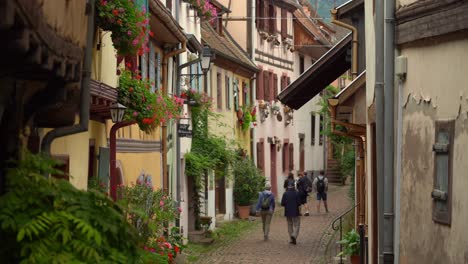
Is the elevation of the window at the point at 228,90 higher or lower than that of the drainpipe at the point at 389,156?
higher

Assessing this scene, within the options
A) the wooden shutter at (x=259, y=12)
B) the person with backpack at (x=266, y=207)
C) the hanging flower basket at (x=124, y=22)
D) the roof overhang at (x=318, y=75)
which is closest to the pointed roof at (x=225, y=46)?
the wooden shutter at (x=259, y=12)

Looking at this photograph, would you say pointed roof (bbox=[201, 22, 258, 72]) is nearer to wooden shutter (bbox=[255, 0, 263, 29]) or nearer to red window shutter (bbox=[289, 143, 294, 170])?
wooden shutter (bbox=[255, 0, 263, 29])

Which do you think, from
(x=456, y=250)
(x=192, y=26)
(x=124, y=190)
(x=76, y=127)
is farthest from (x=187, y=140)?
(x=456, y=250)

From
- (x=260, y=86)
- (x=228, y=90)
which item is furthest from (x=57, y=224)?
(x=260, y=86)

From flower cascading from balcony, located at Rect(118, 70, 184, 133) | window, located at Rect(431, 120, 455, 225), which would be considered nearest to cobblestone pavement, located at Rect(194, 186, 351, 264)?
flower cascading from balcony, located at Rect(118, 70, 184, 133)

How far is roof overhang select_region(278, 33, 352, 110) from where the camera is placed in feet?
72.0

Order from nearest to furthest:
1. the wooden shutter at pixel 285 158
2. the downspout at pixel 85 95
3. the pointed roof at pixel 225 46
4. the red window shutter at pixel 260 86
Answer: the downspout at pixel 85 95 → the pointed roof at pixel 225 46 → the red window shutter at pixel 260 86 → the wooden shutter at pixel 285 158

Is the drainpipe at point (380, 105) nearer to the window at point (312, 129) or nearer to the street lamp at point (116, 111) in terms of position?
the street lamp at point (116, 111)

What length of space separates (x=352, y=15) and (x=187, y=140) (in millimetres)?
9261

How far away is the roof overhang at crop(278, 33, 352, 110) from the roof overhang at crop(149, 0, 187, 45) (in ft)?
7.55

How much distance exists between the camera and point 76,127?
1214 centimetres

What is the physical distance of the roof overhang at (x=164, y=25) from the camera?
19.7 meters

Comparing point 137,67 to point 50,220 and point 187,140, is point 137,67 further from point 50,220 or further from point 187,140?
point 50,220

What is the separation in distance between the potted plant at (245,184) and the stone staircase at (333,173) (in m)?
20.9
